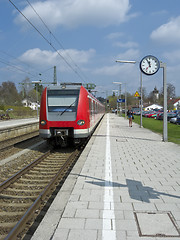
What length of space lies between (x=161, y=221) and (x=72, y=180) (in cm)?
238

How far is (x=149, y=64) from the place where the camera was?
38.1ft

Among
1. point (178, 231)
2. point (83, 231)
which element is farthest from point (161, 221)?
point (83, 231)

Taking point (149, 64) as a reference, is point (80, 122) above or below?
below

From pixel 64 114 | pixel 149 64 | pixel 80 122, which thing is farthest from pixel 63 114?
pixel 149 64

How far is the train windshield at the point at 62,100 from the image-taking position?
9.83 meters

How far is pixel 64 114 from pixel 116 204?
6085mm

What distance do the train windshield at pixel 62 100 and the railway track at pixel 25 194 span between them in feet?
7.43

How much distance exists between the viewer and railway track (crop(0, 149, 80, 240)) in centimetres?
377

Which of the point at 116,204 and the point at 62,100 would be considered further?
the point at 62,100

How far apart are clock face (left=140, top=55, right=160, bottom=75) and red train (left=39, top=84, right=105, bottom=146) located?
3.54 meters

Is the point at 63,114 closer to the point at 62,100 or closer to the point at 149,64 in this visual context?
the point at 62,100

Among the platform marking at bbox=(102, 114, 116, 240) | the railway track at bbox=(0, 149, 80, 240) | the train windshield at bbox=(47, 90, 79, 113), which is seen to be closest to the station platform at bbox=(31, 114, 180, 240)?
the platform marking at bbox=(102, 114, 116, 240)

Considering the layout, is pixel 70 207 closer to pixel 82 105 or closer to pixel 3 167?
pixel 3 167

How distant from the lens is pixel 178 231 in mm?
3191
